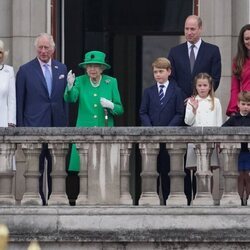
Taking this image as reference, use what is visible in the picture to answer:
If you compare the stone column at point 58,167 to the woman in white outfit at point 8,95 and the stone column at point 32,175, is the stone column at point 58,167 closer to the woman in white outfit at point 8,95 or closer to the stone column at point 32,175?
the stone column at point 32,175

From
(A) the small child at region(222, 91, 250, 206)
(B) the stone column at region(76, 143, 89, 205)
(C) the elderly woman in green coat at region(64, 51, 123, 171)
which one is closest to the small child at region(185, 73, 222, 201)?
(A) the small child at region(222, 91, 250, 206)

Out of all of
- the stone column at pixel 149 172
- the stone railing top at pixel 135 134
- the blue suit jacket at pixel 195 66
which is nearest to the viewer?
the stone railing top at pixel 135 134

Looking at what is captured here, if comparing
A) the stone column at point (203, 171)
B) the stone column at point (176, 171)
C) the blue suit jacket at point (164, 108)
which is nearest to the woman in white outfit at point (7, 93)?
the blue suit jacket at point (164, 108)

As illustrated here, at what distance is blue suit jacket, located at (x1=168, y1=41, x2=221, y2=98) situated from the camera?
60.4 feet

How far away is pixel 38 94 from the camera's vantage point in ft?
60.1

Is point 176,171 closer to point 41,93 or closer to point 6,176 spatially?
point 41,93

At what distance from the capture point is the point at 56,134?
58.6ft

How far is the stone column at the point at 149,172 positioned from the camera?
707 inches

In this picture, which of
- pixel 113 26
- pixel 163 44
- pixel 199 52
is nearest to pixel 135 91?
pixel 113 26

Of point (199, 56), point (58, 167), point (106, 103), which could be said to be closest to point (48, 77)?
point (106, 103)

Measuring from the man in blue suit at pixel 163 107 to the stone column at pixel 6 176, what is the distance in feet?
4.79

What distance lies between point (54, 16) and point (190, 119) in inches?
157

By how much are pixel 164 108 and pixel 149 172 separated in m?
0.69

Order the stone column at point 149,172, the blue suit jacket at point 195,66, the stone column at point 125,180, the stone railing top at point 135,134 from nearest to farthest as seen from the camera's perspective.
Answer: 1. the stone railing top at point 135,134
2. the stone column at point 149,172
3. the stone column at point 125,180
4. the blue suit jacket at point 195,66
